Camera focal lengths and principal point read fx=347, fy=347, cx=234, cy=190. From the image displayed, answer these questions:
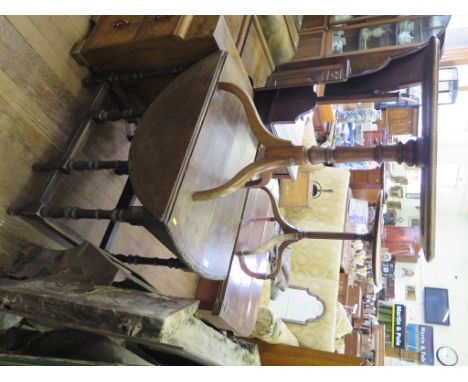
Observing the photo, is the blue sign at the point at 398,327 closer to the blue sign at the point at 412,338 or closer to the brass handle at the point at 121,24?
the blue sign at the point at 412,338

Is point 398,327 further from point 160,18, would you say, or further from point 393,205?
point 160,18

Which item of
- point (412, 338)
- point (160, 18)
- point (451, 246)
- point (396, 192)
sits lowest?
point (160, 18)

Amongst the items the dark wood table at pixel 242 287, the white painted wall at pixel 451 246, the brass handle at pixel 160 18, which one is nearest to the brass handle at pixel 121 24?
the brass handle at pixel 160 18

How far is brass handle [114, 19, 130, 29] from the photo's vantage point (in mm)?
1670

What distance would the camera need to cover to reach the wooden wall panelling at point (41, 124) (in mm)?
1517

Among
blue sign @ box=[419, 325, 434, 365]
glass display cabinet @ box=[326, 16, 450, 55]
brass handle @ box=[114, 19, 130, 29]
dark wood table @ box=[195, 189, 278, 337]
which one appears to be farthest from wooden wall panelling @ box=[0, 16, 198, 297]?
blue sign @ box=[419, 325, 434, 365]

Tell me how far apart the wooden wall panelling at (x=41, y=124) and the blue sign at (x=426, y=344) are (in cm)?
933

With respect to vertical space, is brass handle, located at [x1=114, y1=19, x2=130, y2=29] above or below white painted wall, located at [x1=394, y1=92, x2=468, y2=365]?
below

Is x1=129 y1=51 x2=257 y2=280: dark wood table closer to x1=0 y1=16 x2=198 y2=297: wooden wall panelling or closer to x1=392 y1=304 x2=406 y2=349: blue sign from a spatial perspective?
x1=0 y1=16 x2=198 y2=297: wooden wall panelling

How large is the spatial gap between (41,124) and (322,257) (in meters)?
3.10

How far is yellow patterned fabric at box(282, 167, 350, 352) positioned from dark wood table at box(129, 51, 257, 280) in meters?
2.37

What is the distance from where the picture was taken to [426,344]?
29.5 ft

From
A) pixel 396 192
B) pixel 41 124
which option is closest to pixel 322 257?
pixel 41 124
